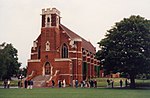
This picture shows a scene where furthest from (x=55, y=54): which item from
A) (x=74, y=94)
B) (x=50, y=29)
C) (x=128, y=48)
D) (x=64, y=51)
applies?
(x=74, y=94)

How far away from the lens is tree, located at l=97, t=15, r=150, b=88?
110ft

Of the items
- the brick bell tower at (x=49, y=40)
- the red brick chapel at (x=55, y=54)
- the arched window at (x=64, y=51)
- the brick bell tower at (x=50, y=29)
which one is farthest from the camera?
the arched window at (x=64, y=51)

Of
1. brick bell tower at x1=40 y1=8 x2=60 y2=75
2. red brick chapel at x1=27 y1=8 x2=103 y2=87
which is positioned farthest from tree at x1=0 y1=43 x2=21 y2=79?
brick bell tower at x1=40 y1=8 x2=60 y2=75

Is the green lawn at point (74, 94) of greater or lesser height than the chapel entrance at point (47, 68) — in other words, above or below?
below

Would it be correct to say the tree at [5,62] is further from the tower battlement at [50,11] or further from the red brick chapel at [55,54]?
the tower battlement at [50,11]

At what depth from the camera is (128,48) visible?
34.1m

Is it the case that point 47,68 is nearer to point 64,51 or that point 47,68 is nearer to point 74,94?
point 64,51

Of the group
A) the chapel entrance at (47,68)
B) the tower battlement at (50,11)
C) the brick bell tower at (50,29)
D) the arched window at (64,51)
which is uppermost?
the tower battlement at (50,11)

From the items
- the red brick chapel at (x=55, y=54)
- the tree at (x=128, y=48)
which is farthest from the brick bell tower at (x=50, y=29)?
→ the tree at (x=128, y=48)

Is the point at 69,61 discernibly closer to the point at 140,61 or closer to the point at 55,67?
the point at 55,67

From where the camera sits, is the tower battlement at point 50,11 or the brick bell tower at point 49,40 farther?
the tower battlement at point 50,11

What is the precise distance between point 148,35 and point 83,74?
20886 mm

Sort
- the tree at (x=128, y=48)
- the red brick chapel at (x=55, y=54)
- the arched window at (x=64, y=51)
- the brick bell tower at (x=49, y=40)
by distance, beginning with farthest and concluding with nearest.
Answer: the arched window at (x=64, y=51)
the brick bell tower at (x=49, y=40)
the red brick chapel at (x=55, y=54)
the tree at (x=128, y=48)

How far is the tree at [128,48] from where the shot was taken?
33.5m
